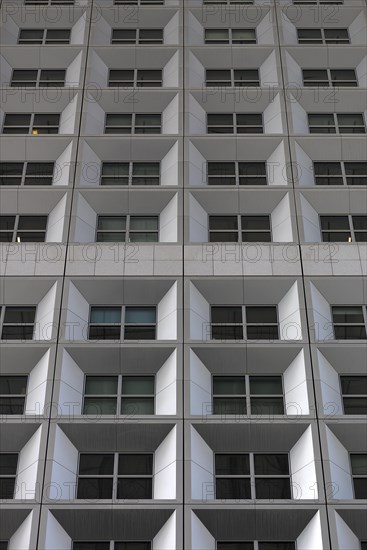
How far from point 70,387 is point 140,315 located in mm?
4260

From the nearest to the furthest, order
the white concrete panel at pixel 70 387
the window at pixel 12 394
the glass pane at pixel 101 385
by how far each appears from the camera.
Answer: the white concrete panel at pixel 70 387 → the window at pixel 12 394 → the glass pane at pixel 101 385

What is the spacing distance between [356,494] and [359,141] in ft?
50.5

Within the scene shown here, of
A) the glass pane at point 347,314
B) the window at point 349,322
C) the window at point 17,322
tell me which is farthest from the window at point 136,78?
the window at point 349,322

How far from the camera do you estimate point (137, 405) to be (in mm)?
29312

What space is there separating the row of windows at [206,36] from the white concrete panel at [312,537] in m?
24.9

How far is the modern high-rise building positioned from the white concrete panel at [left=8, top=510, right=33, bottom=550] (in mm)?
62

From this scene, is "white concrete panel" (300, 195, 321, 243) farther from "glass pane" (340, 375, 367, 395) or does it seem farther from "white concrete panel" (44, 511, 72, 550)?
"white concrete panel" (44, 511, 72, 550)

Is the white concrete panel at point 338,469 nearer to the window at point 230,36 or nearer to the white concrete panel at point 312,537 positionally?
the white concrete panel at point 312,537

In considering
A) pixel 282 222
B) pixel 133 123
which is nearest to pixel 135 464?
pixel 282 222

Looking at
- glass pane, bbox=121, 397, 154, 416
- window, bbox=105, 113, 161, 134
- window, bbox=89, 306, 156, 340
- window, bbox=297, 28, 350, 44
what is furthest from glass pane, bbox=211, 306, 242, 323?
window, bbox=297, 28, 350, 44

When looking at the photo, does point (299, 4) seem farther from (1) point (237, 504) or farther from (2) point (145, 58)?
(1) point (237, 504)

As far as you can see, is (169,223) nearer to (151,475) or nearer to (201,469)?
(151,475)

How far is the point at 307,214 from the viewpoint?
33.7m

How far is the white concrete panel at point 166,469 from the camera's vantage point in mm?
26156
